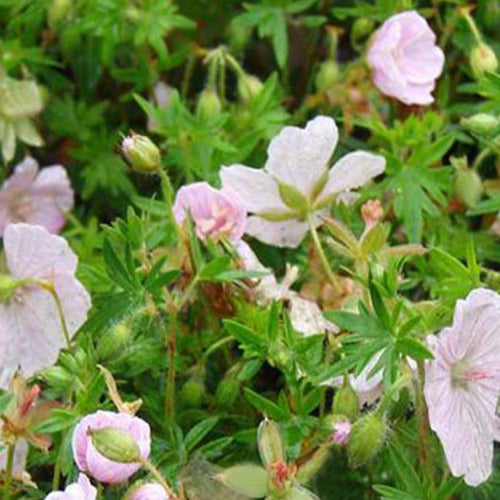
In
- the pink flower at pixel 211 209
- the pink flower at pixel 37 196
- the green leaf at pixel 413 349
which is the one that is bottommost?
the pink flower at pixel 37 196

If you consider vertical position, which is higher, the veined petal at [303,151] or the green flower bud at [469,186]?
the veined petal at [303,151]

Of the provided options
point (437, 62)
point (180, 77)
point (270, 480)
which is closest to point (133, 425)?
point (270, 480)

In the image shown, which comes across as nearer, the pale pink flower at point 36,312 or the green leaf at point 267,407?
the green leaf at point 267,407

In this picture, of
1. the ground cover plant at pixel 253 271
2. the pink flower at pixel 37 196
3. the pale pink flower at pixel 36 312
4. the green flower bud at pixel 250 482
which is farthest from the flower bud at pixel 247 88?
the green flower bud at pixel 250 482

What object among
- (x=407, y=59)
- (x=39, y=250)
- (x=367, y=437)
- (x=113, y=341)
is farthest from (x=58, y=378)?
(x=407, y=59)

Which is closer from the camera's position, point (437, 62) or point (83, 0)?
point (437, 62)

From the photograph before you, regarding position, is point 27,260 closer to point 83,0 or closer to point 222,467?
point 222,467

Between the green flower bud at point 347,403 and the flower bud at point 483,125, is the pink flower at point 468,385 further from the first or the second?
the flower bud at point 483,125

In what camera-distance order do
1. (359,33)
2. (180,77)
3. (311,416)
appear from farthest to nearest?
(180,77), (359,33), (311,416)
